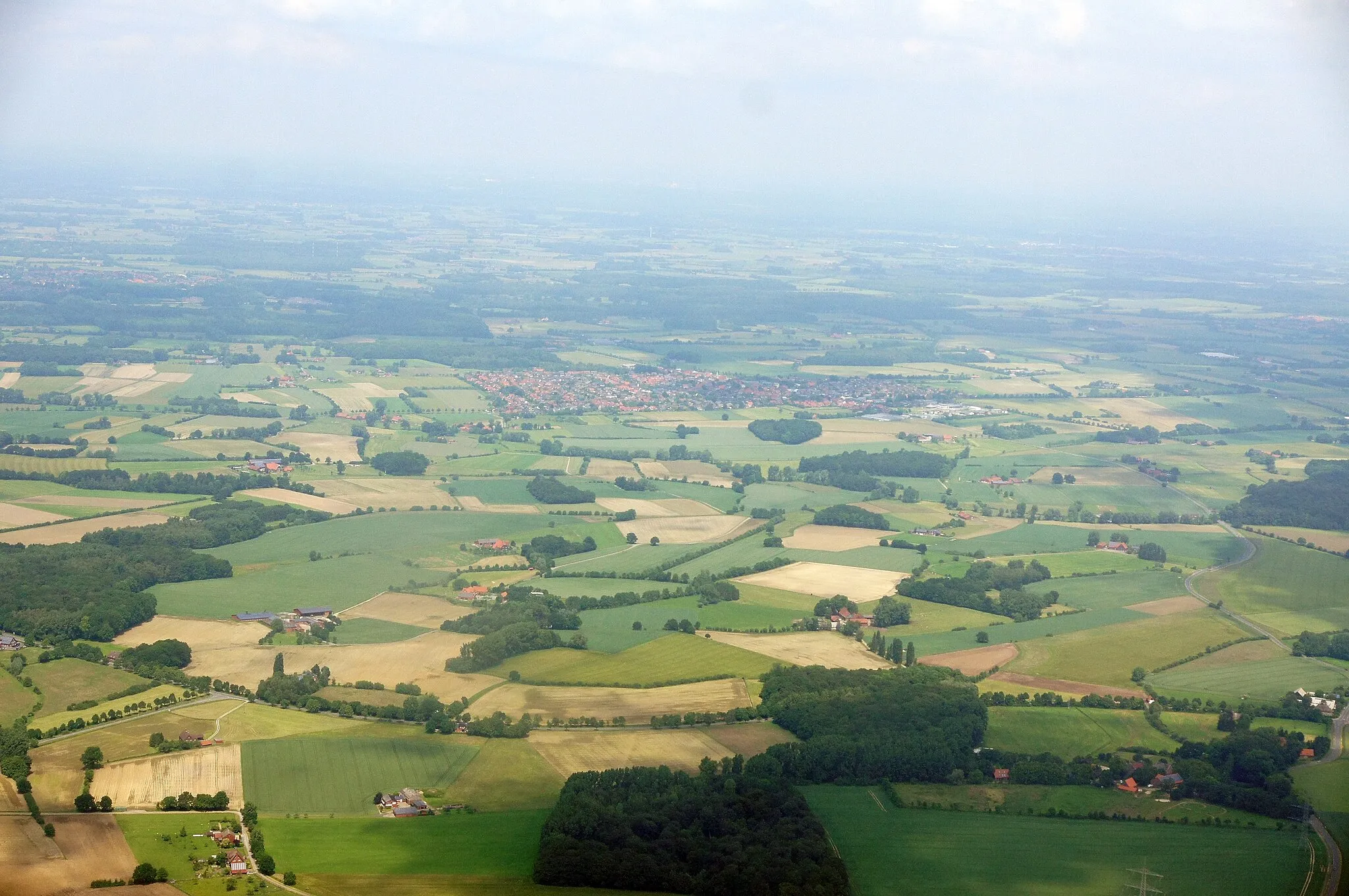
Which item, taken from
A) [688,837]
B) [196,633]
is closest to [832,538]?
[196,633]

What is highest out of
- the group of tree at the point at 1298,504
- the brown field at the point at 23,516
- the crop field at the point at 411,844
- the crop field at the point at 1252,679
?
the group of tree at the point at 1298,504

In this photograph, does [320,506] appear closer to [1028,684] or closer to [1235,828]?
[1028,684]

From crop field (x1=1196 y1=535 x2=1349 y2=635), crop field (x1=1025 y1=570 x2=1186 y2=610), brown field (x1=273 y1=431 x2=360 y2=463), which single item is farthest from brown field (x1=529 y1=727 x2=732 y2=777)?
brown field (x1=273 y1=431 x2=360 y2=463)

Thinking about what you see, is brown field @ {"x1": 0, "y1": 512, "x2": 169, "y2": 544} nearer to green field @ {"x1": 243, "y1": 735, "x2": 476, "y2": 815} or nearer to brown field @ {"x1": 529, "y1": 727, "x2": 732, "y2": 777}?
green field @ {"x1": 243, "y1": 735, "x2": 476, "y2": 815}

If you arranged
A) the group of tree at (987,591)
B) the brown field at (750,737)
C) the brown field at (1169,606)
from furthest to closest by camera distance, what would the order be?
the group of tree at (987,591) → the brown field at (1169,606) → the brown field at (750,737)

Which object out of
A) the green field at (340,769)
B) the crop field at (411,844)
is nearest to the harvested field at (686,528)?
the green field at (340,769)

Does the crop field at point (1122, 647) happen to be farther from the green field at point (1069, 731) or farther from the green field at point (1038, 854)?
the green field at point (1038, 854)

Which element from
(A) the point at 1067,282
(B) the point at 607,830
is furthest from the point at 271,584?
(A) the point at 1067,282
